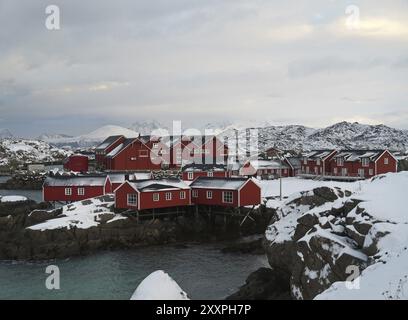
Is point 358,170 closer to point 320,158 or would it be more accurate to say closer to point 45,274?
point 320,158

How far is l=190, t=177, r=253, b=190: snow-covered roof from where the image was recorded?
154 ft

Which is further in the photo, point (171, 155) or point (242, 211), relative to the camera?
point (171, 155)

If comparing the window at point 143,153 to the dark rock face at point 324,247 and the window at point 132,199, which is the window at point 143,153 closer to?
the window at point 132,199

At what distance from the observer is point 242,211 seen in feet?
155

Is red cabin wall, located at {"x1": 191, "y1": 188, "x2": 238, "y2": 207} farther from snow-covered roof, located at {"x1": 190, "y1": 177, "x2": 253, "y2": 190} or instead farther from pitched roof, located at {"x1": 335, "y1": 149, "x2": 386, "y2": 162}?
pitched roof, located at {"x1": 335, "y1": 149, "x2": 386, "y2": 162}

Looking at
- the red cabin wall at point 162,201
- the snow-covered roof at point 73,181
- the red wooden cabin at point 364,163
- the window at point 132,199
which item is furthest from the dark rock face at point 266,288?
the red wooden cabin at point 364,163

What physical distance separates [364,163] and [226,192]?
29806 mm

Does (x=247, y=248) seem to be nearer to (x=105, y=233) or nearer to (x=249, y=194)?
(x=249, y=194)

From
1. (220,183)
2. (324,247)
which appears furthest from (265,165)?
(324,247)

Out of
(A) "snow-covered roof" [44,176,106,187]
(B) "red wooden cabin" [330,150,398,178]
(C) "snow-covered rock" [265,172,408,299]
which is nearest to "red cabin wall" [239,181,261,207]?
(A) "snow-covered roof" [44,176,106,187]

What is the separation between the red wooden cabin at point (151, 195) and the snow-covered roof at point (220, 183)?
62.9 inches

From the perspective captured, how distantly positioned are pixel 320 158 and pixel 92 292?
176 ft

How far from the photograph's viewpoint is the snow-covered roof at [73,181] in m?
52.1
